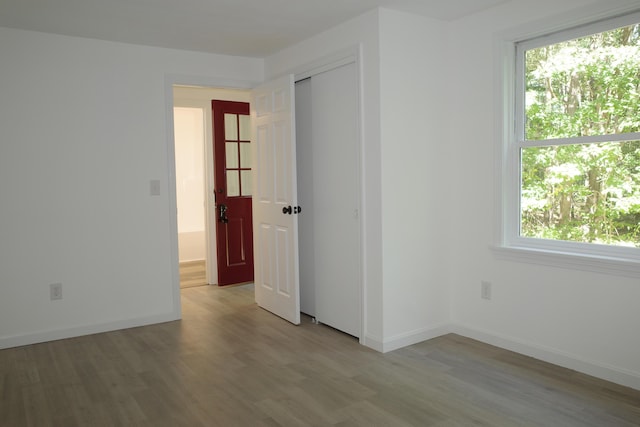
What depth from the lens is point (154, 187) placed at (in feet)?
14.1

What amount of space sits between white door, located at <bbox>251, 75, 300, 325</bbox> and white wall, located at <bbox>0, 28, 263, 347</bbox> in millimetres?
A: 699

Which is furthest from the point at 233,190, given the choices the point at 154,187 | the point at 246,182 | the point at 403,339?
the point at 403,339

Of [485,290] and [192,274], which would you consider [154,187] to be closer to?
[192,274]

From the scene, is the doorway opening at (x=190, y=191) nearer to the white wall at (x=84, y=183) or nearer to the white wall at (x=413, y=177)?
the white wall at (x=84, y=183)

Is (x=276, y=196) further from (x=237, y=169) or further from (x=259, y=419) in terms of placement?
(x=259, y=419)

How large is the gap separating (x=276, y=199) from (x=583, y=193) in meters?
2.41

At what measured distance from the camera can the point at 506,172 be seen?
3451 millimetres

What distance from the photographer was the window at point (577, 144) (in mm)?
2855

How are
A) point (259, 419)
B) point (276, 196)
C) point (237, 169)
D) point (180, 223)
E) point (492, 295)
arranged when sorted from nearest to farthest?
point (259, 419), point (492, 295), point (276, 196), point (237, 169), point (180, 223)

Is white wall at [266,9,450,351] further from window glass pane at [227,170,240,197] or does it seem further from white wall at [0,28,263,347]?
window glass pane at [227,170,240,197]

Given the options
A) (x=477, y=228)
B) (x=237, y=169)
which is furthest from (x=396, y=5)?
(x=237, y=169)

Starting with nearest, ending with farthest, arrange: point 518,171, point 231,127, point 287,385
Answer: point 287,385, point 518,171, point 231,127

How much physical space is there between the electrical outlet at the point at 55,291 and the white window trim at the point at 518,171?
133 inches

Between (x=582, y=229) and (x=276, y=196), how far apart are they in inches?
94.9
